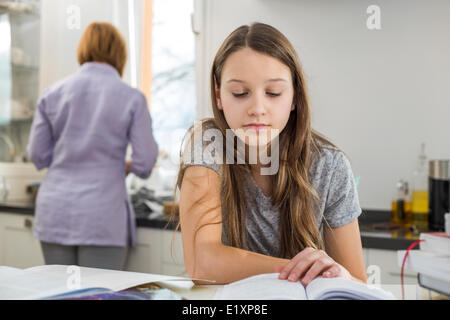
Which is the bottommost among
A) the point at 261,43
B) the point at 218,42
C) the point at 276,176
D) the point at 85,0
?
the point at 276,176

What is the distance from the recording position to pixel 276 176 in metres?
0.93

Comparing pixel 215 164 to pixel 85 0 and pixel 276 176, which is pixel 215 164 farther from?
pixel 85 0

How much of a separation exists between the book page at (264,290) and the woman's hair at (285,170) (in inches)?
12.4

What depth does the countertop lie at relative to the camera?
133cm

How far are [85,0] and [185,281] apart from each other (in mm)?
2105

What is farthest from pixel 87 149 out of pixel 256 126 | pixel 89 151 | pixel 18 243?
pixel 256 126

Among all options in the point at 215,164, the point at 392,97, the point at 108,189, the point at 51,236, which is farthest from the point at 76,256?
the point at 392,97

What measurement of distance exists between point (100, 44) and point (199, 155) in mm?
935

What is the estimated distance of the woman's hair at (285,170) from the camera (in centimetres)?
86

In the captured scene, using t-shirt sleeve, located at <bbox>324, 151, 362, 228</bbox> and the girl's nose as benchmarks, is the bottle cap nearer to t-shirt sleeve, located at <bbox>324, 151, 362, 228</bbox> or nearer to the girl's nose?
t-shirt sleeve, located at <bbox>324, 151, 362, 228</bbox>

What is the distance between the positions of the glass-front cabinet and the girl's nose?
1897 mm

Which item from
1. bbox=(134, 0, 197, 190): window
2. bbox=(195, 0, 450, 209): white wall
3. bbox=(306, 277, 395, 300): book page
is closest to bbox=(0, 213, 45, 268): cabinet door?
bbox=(134, 0, 197, 190): window

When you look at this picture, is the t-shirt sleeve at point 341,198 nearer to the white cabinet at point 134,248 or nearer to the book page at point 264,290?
the book page at point 264,290
